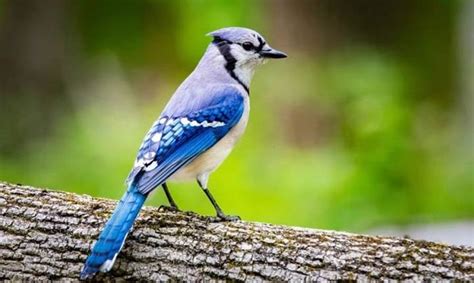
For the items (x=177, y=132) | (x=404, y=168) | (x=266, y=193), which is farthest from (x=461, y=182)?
(x=177, y=132)

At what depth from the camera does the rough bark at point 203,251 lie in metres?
2.80

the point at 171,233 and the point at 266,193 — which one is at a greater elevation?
the point at 266,193

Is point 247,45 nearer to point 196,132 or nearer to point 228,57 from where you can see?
point 228,57

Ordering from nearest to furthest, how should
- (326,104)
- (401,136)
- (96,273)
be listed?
(96,273) → (401,136) → (326,104)

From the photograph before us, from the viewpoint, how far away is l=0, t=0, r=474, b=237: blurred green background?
18.2 feet

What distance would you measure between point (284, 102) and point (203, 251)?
3.60 m

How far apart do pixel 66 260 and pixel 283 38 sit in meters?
3.93

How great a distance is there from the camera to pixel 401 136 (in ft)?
17.6

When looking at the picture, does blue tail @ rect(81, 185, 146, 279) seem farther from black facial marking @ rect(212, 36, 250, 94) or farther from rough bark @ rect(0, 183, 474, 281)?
black facial marking @ rect(212, 36, 250, 94)

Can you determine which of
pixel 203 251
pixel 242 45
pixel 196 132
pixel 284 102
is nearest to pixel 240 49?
pixel 242 45

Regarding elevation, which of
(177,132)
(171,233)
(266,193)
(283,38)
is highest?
(283,38)

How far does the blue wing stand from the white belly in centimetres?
2

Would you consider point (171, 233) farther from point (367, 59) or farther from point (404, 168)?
point (367, 59)

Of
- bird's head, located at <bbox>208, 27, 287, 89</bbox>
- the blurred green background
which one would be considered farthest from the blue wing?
the blurred green background
